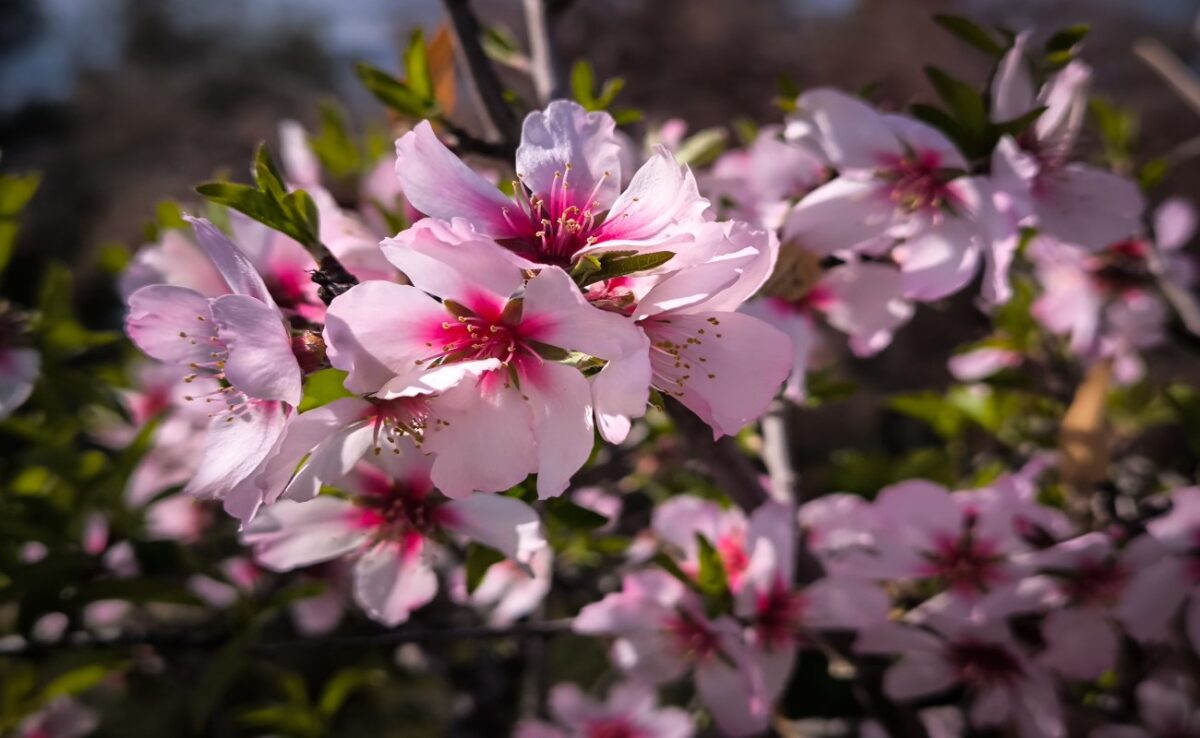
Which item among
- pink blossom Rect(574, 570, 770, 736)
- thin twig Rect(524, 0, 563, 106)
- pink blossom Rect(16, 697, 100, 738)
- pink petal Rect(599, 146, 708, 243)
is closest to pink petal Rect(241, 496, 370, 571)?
pink blossom Rect(574, 570, 770, 736)

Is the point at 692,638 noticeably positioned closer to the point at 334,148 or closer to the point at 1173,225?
the point at 334,148

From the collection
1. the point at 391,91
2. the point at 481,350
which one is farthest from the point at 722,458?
the point at 391,91

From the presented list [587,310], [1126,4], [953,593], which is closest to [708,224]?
[587,310]

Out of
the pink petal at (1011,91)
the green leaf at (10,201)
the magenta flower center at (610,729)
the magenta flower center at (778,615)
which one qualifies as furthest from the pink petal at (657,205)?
the magenta flower center at (610,729)

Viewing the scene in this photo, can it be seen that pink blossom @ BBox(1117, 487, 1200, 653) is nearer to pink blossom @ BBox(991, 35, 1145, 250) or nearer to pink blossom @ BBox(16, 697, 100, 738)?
pink blossom @ BBox(991, 35, 1145, 250)

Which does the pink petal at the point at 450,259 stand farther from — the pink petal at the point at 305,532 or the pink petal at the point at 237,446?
the pink petal at the point at 305,532

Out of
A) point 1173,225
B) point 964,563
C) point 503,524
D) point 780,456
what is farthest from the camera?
point 1173,225
